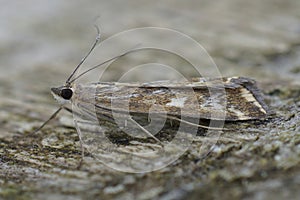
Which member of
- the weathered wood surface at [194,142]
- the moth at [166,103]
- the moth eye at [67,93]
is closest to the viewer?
the weathered wood surface at [194,142]

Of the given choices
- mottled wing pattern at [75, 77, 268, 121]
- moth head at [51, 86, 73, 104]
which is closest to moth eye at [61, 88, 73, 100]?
moth head at [51, 86, 73, 104]

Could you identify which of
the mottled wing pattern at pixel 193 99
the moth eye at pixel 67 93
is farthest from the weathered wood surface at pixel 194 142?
the moth eye at pixel 67 93

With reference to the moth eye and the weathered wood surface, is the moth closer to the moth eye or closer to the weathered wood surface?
the moth eye

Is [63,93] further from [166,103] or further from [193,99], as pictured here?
[193,99]

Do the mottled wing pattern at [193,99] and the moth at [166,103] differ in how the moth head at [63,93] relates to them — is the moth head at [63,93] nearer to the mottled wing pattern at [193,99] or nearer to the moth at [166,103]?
the moth at [166,103]

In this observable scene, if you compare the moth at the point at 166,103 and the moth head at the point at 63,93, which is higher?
the moth at the point at 166,103

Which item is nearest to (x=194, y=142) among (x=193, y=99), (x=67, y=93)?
(x=193, y=99)

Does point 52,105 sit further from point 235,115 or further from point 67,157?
point 235,115
